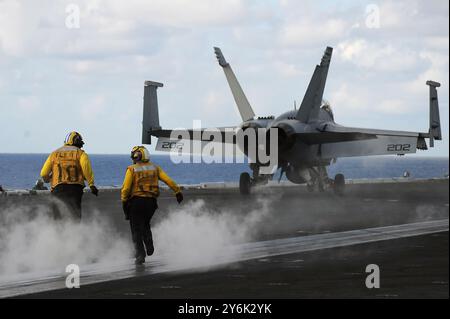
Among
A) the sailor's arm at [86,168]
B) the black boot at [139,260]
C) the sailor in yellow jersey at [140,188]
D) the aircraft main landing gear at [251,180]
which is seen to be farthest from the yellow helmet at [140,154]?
the aircraft main landing gear at [251,180]

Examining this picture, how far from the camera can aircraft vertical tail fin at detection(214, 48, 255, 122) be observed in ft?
111

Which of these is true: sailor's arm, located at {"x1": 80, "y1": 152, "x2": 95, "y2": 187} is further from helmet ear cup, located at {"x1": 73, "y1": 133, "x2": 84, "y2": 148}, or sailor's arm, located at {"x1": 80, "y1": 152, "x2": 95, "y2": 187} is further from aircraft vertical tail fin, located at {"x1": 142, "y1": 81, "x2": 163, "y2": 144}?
aircraft vertical tail fin, located at {"x1": 142, "y1": 81, "x2": 163, "y2": 144}

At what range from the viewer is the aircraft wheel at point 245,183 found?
119 feet

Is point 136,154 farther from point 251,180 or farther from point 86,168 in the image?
point 251,180

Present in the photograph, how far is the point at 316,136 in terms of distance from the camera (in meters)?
33.8

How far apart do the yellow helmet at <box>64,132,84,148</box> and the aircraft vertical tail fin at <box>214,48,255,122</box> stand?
62.2ft

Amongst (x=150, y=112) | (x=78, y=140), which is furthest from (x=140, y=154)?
(x=150, y=112)

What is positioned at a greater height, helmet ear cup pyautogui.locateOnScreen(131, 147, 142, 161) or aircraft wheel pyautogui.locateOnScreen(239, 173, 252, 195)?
aircraft wheel pyautogui.locateOnScreen(239, 173, 252, 195)

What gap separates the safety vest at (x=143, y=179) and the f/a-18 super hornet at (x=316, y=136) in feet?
54.5

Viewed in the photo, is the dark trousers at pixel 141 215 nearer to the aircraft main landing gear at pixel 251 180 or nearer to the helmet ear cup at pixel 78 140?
the helmet ear cup at pixel 78 140

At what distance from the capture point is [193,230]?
21.2 m

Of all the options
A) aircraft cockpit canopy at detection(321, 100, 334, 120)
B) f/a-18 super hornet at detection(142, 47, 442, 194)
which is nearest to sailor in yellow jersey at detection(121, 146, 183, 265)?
f/a-18 super hornet at detection(142, 47, 442, 194)
